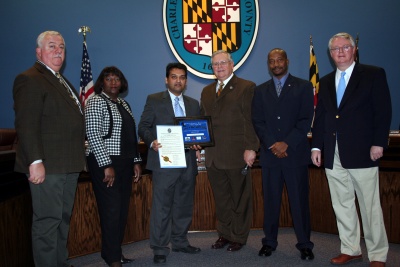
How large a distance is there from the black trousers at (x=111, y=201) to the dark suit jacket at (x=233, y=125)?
80 centimetres

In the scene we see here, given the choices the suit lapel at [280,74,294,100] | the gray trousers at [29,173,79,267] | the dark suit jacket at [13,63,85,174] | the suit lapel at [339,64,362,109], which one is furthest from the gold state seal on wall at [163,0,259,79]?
the gray trousers at [29,173,79,267]

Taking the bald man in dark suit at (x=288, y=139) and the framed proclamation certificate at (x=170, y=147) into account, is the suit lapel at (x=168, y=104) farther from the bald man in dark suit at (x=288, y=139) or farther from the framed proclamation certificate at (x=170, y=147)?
the bald man in dark suit at (x=288, y=139)

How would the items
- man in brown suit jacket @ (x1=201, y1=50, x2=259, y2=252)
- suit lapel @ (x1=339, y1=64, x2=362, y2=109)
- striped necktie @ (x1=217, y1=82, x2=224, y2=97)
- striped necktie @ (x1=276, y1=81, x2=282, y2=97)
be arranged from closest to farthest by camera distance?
suit lapel @ (x1=339, y1=64, x2=362, y2=109)
striped necktie @ (x1=276, y1=81, x2=282, y2=97)
man in brown suit jacket @ (x1=201, y1=50, x2=259, y2=252)
striped necktie @ (x1=217, y1=82, x2=224, y2=97)

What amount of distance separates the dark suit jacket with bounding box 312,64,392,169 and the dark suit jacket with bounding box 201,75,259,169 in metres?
0.68

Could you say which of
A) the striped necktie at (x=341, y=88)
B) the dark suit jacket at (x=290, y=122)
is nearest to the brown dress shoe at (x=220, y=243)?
the dark suit jacket at (x=290, y=122)

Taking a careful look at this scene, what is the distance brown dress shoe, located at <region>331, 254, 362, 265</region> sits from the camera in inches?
119

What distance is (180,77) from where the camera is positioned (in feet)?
10.8

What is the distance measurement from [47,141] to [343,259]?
2289mm

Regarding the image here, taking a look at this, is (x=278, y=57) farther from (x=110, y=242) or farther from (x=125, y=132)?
(x=110, y=242)

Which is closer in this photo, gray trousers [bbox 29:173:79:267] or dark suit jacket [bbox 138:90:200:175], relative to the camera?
gray trousers [bbox 29:173:79:267]

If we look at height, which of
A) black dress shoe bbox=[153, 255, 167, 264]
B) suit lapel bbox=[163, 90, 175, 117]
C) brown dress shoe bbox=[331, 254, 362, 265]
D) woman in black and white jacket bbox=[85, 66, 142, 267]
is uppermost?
suit lapel bbox=[163, 90, 175, 117]

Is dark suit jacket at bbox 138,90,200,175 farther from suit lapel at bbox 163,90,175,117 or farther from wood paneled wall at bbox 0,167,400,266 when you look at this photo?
wood paneled wall at bbox 0,167,400,266

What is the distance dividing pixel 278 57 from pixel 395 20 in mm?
2946

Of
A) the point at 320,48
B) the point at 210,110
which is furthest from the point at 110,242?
the point at 320,48
